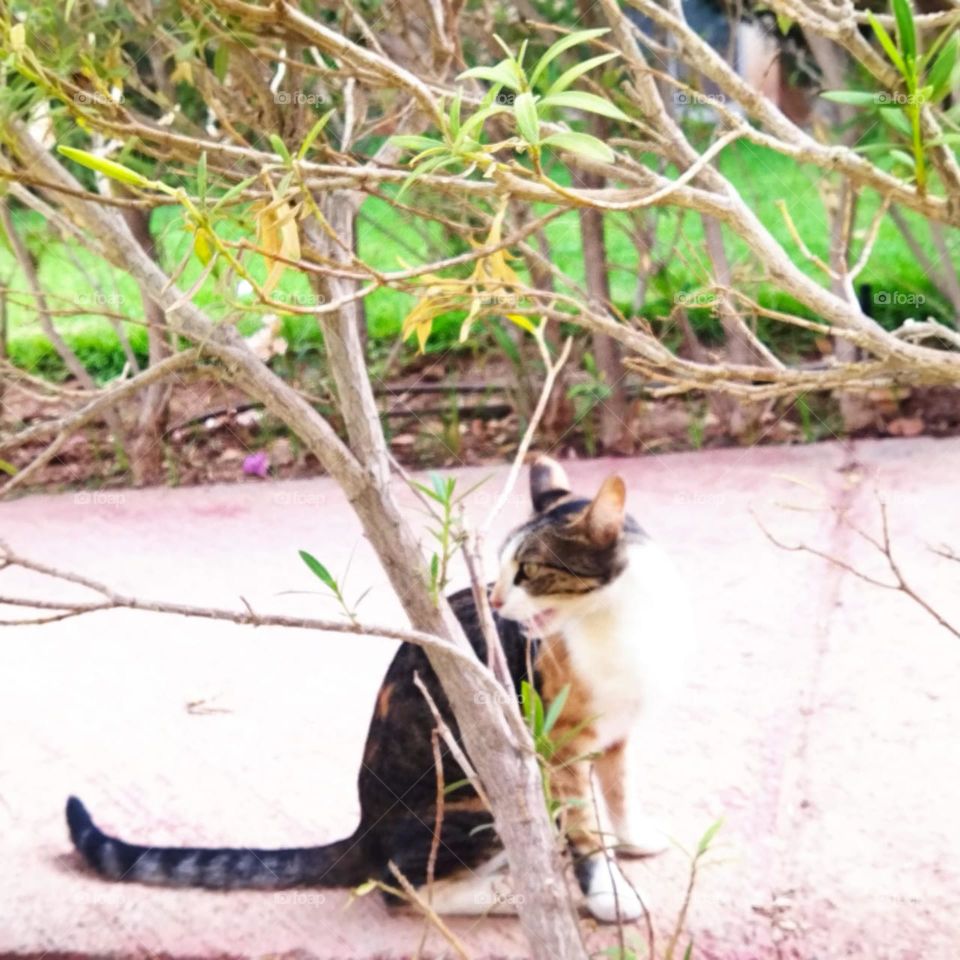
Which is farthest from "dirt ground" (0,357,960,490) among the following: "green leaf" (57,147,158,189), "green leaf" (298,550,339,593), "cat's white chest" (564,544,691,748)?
"green leaf" (57,147,158,189)

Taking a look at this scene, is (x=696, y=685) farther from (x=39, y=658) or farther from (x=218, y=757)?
(x=39, y=658)

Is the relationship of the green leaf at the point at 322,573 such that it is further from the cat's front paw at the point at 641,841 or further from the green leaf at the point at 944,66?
the cat's front paw at the point at 641,841

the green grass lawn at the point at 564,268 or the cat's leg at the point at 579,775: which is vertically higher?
the green grass lawn at the point at 564,268

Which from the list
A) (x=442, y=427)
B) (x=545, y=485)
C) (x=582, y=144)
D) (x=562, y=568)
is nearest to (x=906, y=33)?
(x=582, y=144)

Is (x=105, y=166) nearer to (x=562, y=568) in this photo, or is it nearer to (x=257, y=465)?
(x=562, y=568)

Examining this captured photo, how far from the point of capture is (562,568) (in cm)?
164

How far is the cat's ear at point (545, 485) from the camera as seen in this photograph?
1.79 m

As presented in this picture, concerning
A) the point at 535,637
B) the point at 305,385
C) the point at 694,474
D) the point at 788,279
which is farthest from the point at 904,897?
the point at 305,385

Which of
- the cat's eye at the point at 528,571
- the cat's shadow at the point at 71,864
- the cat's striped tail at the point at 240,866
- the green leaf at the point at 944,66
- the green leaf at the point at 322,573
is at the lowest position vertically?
the cat's shadow at the point at 71,864

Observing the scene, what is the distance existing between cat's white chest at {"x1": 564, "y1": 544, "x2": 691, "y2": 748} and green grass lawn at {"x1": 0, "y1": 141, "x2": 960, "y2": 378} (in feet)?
4.80

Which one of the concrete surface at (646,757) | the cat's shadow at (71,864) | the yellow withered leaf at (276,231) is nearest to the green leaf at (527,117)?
the yellow withered leaf at (276,231)

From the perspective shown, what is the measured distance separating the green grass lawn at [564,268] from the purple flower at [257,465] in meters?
0.34

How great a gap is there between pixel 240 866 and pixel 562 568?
1.80 feet

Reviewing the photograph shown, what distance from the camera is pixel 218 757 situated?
1.99 m
